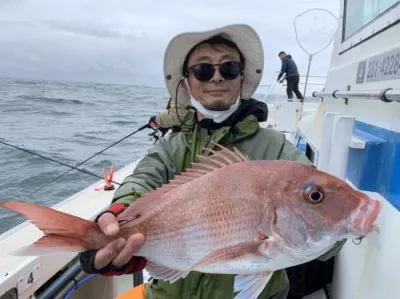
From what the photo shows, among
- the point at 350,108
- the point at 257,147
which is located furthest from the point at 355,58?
the point at 257,147

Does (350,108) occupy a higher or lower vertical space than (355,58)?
lower

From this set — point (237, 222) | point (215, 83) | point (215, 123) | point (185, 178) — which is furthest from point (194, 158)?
point (237, 222)

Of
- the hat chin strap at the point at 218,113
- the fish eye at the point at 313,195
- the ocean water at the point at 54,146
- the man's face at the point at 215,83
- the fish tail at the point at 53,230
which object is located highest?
the man's face at the point at 215,83

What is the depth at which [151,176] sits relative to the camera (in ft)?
6.42

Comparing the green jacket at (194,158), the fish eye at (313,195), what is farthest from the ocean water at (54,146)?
the fish eye at (313,195)

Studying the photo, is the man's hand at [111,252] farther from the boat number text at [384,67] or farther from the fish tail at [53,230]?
the boat number text at [384,67]

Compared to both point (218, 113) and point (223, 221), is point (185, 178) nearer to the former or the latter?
point (223, 221)

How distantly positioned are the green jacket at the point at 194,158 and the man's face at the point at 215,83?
0.41 feet

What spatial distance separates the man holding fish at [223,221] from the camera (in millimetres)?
1275

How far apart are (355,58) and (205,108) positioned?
1275mm

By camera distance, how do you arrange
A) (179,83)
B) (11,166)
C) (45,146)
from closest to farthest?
(179,83)
(11,166)
(45,146)

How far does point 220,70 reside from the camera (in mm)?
1996

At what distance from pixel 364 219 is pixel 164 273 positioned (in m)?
0.71

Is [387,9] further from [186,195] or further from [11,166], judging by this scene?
[11,166]
